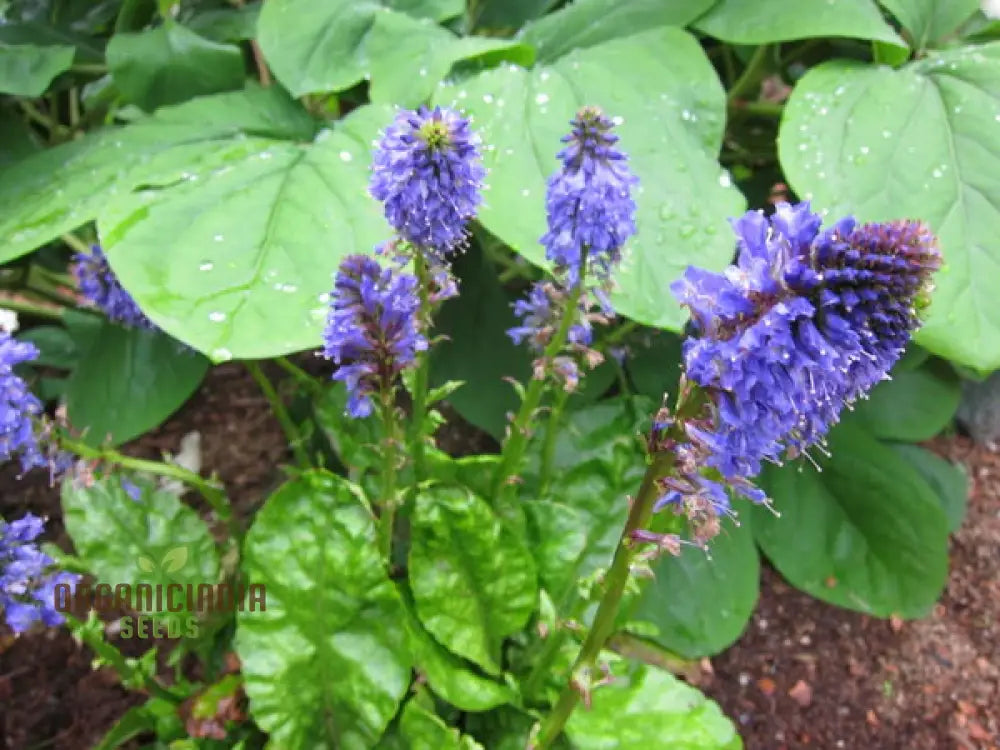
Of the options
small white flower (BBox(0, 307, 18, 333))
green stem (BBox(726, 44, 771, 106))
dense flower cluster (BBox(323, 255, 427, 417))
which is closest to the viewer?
dense flower cluster (BBox(323, 255, 427, 417))

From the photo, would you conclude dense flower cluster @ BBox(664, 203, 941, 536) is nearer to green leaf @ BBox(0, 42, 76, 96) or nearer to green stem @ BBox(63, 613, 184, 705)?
green stem @ BBox(63, 613, 184, 705)

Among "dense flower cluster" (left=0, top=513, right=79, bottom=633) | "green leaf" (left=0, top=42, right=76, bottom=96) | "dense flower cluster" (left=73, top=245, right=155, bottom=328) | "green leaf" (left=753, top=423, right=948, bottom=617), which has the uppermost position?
"green leaf" (left=0, top=42, right=76, bottom=96)

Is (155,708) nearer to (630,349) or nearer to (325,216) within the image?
(325,216)

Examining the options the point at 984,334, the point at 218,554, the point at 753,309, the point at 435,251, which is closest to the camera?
the point at 753,309

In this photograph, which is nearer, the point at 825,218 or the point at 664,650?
the point at 825,218

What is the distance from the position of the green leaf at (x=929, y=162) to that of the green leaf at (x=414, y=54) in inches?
18.1

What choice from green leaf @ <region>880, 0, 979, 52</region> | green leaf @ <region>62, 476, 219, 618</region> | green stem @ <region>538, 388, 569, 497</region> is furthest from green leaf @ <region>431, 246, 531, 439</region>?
green leaf @ <region>880, 0, 979, 52</region>

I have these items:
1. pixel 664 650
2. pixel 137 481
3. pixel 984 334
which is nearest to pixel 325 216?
pixel 137 481

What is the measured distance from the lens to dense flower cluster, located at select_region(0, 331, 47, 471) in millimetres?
1035

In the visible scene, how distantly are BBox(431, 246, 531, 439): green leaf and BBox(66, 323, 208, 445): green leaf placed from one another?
1.56 feet

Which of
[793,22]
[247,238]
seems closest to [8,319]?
[247,238]

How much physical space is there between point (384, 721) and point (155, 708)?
0.35 meters

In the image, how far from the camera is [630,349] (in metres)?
1.74

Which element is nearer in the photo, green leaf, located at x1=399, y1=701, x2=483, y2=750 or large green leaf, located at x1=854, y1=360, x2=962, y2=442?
green leaf, located at x1=399, y1=701, x2=483, y2=750
